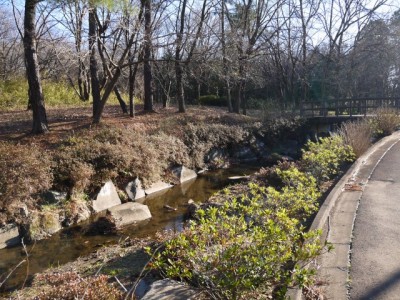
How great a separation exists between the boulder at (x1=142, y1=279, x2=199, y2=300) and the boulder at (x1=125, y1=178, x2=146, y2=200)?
26.5 ft

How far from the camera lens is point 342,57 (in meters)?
32.0

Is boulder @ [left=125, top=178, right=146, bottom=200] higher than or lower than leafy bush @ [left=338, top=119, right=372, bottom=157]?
lower

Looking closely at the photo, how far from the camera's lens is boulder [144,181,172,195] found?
1306 cm

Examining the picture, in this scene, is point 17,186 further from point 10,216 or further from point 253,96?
point 253,96

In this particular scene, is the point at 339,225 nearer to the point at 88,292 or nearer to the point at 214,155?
the point at 88,292

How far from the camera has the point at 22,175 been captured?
949 centimetres

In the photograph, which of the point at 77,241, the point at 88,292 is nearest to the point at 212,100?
the point at 77,241

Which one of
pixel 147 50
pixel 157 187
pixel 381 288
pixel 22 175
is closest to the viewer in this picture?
pixel 381 288

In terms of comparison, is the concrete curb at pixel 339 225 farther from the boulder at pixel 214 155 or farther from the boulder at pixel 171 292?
the boulder at pixel 214 155

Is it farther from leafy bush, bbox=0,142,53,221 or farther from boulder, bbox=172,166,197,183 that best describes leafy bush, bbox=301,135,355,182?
leafy bush, bbox=0,142,53,221

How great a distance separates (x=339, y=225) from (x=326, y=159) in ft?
10.8

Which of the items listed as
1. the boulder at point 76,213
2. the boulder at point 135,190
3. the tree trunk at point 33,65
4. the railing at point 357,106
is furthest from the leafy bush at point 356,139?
the railing at point 357,106

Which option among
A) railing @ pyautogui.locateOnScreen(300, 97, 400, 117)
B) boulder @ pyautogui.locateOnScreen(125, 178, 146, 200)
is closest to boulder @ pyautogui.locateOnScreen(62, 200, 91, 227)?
boulder @ pyautogui.locateOnScreen(125, 178, 146, 200)

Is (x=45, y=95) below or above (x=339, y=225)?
above
